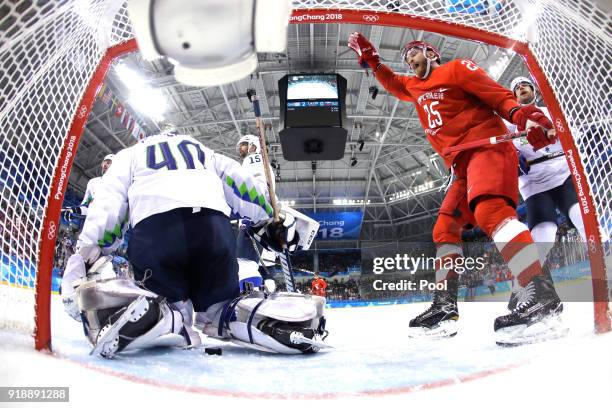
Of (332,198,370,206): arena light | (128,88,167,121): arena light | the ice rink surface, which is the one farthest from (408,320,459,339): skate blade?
(332,198,370,206): arena light

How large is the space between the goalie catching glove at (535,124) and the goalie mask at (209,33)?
0.94 meters

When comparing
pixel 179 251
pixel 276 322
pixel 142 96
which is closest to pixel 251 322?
pixel 276 322

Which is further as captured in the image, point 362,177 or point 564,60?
point 362,177

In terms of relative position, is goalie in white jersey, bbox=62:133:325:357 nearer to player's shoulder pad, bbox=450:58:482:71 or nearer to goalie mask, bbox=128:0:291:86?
goalie mask, bbox=128:0:291:86

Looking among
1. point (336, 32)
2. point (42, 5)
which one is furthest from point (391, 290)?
point (42, 5)

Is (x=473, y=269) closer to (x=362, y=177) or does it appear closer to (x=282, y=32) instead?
(x=282, y=32)

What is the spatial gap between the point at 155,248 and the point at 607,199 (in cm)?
136

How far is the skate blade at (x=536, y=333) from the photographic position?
1.00 m

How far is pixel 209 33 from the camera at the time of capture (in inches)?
14.4

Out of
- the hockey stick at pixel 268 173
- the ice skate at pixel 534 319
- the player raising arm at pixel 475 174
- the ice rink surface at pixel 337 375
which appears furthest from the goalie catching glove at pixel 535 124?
the hockey stick at pixel 268 173

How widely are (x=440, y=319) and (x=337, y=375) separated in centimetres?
69

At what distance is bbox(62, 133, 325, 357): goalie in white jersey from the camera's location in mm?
1104

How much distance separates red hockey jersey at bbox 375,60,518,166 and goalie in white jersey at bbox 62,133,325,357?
73 cm

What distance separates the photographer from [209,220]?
1182mm
